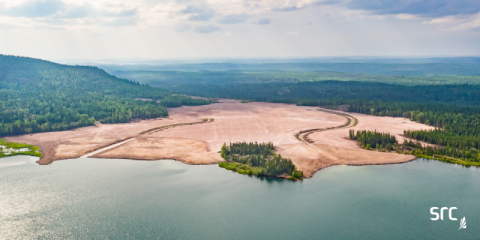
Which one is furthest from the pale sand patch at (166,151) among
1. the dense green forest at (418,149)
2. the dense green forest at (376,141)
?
the dense green forest at (418,149)

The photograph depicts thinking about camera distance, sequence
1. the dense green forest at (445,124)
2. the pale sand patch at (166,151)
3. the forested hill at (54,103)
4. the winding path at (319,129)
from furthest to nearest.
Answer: the forested hill at (54,103) < the winding path at (319,129) < the dense green forest at (445,124) < the pale sand patch at (166,151)

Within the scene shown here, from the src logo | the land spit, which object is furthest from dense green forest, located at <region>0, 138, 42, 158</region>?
the src logo

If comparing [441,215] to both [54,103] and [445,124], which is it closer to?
[445,124]

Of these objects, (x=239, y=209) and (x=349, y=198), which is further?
(x=349, y=198)

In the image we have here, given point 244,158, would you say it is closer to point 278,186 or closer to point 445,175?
point 278,186

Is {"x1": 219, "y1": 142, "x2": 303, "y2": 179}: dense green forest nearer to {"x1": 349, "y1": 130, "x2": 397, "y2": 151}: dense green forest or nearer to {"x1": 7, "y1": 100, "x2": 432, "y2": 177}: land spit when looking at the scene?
{"x1": 7, "y1": 100, "x2": 432, "y2": 177}: land spit

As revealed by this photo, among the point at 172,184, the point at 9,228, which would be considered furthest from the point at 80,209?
the point at 172,184

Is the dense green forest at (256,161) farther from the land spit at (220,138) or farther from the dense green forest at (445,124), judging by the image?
the dense green forest at (445,124)
